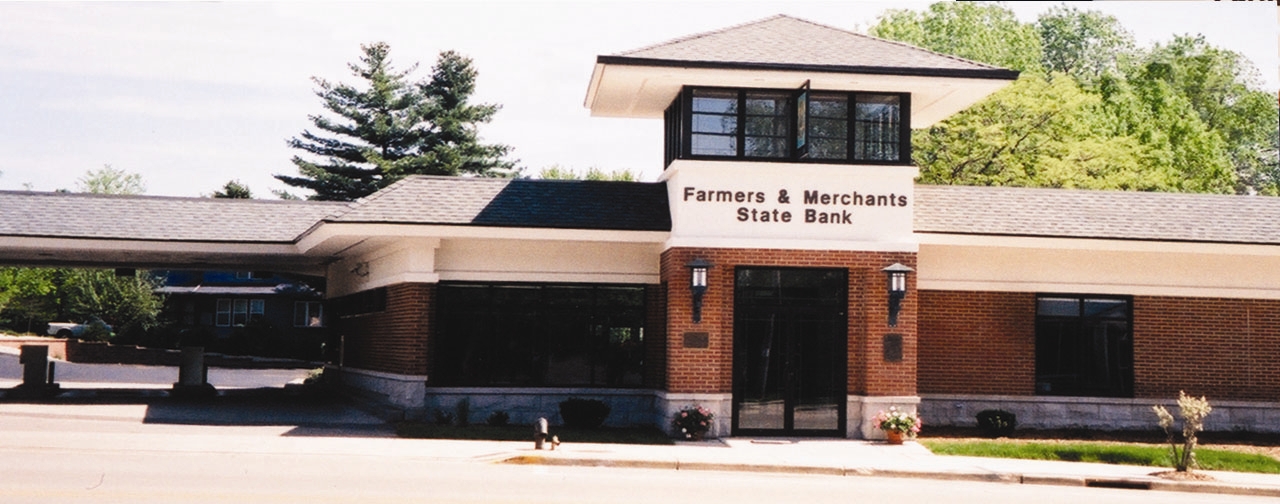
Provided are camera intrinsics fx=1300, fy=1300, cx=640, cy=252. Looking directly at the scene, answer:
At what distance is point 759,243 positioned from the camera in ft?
71.4

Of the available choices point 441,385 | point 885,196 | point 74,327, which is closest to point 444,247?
point 441,385

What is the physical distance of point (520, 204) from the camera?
917 inches

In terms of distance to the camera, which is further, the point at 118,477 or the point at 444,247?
the point at 444,247

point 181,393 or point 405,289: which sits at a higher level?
point 405,289

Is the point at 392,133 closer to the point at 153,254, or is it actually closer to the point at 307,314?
the point at 307,314

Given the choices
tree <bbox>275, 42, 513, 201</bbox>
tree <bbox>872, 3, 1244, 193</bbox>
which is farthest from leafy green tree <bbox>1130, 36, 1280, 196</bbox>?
tree <bbox>275, 42, 513, 201</bbox>

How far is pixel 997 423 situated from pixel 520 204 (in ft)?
30.4

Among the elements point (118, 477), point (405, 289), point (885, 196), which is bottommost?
point (118, 477)

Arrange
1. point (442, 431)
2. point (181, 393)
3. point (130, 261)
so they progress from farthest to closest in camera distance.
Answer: point (130, 261) < point (181, 393) < point (442, 431)

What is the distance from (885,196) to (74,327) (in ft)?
160

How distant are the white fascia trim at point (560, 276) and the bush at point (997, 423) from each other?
630 cm

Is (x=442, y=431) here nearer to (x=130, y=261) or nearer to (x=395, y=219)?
(x=395, y=219)

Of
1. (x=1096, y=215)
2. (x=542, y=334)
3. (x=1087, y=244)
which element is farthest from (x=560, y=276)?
(x=1096, y=215)

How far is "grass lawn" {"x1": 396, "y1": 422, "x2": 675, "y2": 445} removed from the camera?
20656mm
